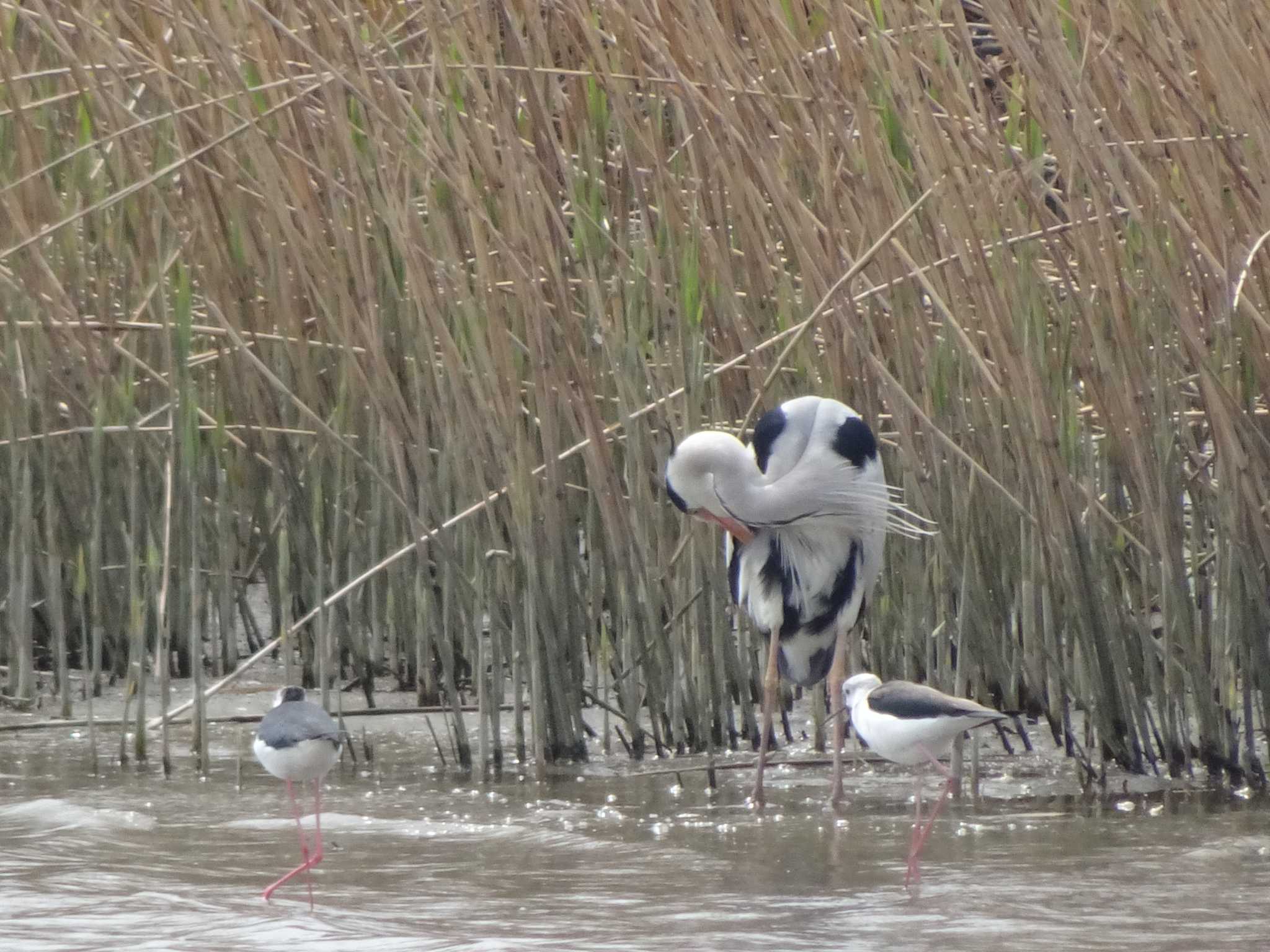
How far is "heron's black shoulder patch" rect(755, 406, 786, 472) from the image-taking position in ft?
15.9

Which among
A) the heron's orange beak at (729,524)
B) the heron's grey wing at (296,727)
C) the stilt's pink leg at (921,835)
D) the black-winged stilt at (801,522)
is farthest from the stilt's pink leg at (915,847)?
the heron's grey wing at (296,727)

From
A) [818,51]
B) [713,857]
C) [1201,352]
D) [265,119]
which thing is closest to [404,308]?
[265,119]

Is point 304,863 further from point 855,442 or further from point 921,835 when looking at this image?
point 855,442

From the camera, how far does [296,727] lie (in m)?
3.77

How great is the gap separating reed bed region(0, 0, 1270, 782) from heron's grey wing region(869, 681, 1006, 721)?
62cm

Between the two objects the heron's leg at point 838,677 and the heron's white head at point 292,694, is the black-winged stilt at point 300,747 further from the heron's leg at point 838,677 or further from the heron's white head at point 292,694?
the heron's leg at point 838,677

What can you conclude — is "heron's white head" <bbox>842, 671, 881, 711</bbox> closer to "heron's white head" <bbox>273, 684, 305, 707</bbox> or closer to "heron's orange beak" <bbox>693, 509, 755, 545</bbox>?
"heron's orange beak" <bbox>693, 509, 755, 545</bbox>

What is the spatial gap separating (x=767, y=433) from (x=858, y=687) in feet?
2.71

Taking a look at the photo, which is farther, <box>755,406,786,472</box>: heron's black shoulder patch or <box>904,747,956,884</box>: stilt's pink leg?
<box>755,406,786,472</box>: heron's black shoulder patch

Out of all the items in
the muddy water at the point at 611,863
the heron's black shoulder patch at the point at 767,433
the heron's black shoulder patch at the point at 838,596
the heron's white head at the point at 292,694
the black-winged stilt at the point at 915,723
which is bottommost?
the muddy water at the point at 611,863

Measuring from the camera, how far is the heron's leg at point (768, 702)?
15.2 ft

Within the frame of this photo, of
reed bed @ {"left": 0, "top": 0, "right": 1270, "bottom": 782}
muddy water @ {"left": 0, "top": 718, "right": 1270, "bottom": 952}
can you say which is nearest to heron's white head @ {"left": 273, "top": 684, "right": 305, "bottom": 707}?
muddy water @ {"left": 0, "top": 718, "right": 1270, "bottom": 952}

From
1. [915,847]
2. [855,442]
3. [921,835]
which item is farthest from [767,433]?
[915,847]

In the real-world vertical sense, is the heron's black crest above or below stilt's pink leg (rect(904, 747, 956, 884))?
above
